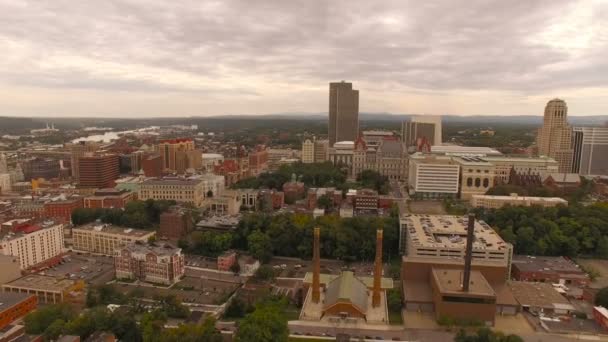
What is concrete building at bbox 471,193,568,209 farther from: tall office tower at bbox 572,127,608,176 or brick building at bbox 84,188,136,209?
brick building at bbox 84,188,136,209

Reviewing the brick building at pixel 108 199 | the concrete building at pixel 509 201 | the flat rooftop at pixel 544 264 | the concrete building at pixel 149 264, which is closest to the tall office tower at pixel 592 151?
the concrete building at pixel 509 201

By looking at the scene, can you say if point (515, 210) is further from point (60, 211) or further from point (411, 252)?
point (60, 211)

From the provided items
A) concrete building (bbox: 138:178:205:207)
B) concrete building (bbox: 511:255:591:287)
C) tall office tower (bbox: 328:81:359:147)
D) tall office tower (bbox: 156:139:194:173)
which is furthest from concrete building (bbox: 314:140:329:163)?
concrete building (bbox: 511:255:591:287)

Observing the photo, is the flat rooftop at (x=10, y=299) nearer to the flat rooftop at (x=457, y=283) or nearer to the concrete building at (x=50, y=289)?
the concrete building at (x=50, y=289)

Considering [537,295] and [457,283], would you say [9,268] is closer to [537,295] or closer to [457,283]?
[457,283]

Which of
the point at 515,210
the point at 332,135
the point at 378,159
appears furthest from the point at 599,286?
the point at 332,135

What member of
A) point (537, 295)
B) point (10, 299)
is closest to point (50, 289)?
point (10, 299)
